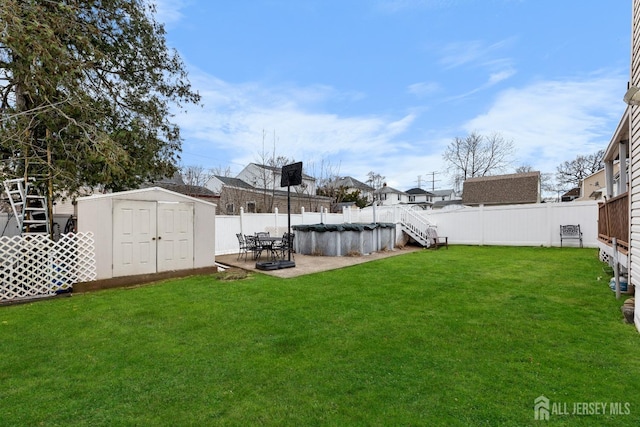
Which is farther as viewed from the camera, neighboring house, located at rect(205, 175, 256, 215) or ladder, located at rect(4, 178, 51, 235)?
neighboring house, located at rect(205, 175, 256, 215)

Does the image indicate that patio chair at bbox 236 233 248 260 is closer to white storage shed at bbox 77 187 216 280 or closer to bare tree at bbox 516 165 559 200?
white storage shed at bbox 77 187 216 280

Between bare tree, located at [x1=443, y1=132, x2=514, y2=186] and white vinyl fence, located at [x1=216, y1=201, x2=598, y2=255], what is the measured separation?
24.1 meters

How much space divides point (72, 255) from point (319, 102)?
48.3 feet

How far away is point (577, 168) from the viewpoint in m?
38.4

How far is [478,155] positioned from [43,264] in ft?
125

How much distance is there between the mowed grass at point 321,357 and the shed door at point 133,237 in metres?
1.12

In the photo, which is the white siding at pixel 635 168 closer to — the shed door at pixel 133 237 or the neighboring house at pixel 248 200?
the shed door at pixel 133 237

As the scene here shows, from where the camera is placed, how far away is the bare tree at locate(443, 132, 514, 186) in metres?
33.9

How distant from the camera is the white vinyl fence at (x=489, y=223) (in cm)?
1166

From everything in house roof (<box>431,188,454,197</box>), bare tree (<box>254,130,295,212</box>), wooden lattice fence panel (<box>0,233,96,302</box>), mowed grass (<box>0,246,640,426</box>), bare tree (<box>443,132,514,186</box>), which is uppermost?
bare tree (<box>443,132,514,186</box>)

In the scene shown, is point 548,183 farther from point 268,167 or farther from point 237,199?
point 237,199

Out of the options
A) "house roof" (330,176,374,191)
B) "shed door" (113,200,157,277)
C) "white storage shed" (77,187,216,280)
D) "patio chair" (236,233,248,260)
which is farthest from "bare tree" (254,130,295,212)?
"house roof" (330,176,374,191)

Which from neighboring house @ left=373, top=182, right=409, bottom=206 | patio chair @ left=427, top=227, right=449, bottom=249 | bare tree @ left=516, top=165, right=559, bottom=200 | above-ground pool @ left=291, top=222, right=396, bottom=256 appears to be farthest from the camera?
neighboring house @ left=373, top=182, right=409, bottom=206

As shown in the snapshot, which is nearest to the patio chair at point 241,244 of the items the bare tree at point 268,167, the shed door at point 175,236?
the shed door at point 175,236
